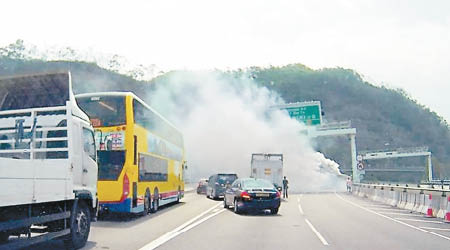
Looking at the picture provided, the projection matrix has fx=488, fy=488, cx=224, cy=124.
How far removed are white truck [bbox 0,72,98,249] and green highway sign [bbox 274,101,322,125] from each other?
34370 millimetres

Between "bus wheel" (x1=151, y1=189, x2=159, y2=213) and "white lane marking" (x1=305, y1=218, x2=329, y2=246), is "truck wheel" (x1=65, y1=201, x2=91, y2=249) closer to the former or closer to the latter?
"white lane marking" (x1=305, y1=218, x2=329, y2=246)

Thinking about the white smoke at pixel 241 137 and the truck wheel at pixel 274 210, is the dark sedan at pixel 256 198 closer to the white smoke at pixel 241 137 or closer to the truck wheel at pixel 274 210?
the truck wheel at pixel 274 210

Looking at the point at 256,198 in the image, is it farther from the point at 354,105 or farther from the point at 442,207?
the point at 354,105

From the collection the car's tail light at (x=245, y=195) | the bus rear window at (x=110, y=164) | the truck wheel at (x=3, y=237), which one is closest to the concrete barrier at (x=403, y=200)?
the car's tail light at (x=245, y=195)

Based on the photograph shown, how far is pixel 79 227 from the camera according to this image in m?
10.5

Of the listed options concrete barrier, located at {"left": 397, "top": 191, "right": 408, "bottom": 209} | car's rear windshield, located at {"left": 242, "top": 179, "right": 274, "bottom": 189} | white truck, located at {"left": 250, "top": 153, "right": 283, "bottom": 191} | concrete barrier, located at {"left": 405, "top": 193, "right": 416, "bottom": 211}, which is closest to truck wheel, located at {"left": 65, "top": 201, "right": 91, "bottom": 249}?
car's rear windshield, located at {"left": 242, "top": 179, "right": 274, "bottom": 189}

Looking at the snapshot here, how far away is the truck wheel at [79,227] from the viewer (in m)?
10.1

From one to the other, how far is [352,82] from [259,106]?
81.9m

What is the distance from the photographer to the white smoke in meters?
58.6

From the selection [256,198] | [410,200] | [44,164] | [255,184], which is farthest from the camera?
[410,200]

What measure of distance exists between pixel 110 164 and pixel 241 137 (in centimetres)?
4378

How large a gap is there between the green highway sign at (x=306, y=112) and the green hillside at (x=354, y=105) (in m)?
56.8

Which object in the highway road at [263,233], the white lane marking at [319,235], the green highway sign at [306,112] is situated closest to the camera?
the highway road at [263,233]

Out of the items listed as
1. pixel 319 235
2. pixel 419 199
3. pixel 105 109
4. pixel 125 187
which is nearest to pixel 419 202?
pixel 419 199
